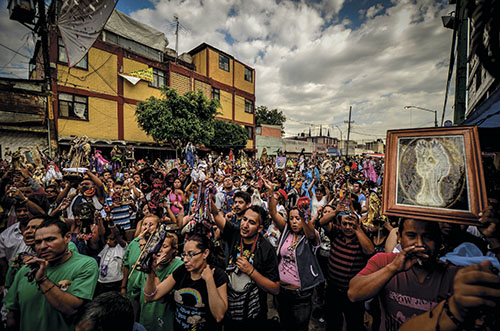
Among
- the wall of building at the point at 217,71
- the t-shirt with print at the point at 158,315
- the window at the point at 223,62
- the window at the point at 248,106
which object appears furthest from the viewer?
the window at the point at 248,106

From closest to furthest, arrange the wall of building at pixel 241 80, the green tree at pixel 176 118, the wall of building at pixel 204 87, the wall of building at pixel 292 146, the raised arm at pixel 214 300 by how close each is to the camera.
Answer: the raised arm at pixel 214 300, the green tree at pixel 176 118, the wall of building at pixel 204 87, the wall of building at pixel 241 80, the wall of building at pixel 292 146

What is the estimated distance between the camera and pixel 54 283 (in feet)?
6.14

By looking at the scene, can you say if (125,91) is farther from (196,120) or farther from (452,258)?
(452,258)

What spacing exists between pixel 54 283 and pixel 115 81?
2130 centimetres

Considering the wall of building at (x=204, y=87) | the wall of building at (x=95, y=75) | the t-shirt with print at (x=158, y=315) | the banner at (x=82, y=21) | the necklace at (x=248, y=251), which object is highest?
the wall of building at (x=204, y=87)

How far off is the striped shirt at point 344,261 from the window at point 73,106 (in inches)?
812

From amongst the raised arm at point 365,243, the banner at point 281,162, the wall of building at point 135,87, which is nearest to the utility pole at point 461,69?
the raised arm at point 365,243

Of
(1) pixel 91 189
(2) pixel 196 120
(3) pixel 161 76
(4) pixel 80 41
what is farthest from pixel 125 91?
(1) pixel 91 189

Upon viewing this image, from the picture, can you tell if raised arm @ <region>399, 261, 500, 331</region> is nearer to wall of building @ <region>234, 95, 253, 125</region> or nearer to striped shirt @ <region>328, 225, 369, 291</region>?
striped shirt @ <region>328, 225, 369, 291</region>

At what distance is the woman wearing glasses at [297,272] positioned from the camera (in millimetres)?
2752

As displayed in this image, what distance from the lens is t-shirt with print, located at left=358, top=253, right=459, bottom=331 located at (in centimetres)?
138

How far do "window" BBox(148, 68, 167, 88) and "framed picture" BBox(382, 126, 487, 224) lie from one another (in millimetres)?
23478

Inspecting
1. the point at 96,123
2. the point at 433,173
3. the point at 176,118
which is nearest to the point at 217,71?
the point at 176,118

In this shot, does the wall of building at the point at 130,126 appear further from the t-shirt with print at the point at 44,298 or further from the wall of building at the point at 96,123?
the t-shirt with print at the point at 44,298
